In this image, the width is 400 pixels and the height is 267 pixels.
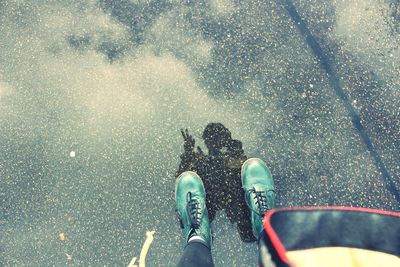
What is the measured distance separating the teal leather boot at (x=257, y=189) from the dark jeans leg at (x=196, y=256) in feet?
1.39

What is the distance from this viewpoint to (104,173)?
2.79m

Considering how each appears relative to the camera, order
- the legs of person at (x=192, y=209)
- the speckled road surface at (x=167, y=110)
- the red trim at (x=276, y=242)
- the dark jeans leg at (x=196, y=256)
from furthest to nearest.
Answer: the speckled road surface at (x=167, y=110), the legs of person at (x=192, y=209), the dark jeans leg at (x=196, y=256), the red trim at (x=276, y=242)

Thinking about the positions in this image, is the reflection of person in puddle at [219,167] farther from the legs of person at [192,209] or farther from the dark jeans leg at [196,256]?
the dark jeans leg at [196,256]

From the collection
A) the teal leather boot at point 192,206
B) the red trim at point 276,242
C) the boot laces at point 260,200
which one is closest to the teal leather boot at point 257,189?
the boot laces at point 260,200

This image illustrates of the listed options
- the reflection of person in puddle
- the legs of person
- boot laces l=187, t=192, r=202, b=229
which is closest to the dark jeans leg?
the legs of person

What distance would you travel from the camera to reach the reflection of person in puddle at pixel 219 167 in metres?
2.75

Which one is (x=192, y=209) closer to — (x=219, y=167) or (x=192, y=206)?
(x=192, y=206)

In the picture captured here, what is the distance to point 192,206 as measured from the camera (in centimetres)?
268

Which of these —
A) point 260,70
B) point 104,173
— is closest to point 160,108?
point 104,173

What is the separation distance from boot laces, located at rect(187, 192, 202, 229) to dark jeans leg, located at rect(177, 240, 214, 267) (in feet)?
0.48

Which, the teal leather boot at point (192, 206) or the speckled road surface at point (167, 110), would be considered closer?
the teal leather boot at point (192, 206)

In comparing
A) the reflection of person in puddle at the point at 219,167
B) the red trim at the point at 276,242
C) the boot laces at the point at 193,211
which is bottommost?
the red trim at the point at 276,242

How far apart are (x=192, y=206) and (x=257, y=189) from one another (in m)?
0.50

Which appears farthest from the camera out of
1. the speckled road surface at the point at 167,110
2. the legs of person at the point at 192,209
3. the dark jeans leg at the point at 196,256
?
the speckled road surface at the point at 167,110
